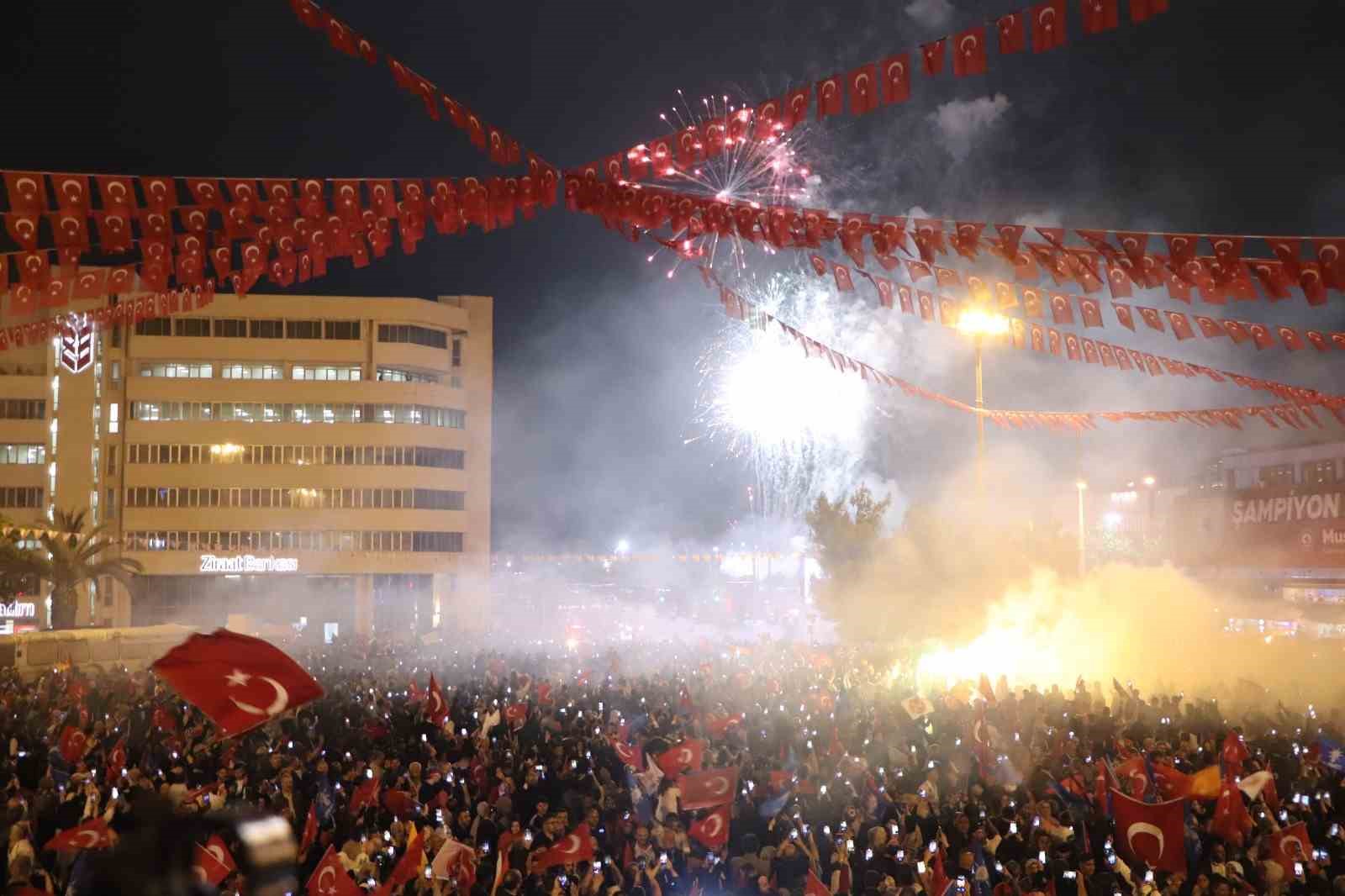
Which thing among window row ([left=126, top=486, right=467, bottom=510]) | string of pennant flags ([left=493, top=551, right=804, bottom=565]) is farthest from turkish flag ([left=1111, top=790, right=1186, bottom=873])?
string of pennant flags ([left=493, top=551, right=804, bottom=565])

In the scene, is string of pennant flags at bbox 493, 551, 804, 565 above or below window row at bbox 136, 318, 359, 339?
below

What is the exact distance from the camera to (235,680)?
8961 millimetres

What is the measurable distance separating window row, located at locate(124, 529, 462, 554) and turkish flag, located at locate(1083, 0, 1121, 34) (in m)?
52.0

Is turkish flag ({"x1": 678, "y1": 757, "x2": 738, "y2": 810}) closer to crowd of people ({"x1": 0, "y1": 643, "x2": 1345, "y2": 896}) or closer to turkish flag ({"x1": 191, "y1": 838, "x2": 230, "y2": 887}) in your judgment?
crowd of people ({"x1": 0, "y1": 643, "x2": 1345, "y2": 896})

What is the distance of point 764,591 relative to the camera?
3275 inches

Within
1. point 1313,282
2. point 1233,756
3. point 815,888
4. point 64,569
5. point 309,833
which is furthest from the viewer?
point 64,569

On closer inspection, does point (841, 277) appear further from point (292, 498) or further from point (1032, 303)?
point (292, 498)

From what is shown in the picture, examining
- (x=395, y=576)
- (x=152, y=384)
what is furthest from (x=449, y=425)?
(x=152, y=384)

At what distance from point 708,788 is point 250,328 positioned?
1932 inches

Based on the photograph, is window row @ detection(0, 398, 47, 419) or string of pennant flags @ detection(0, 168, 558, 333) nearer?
string of pennant flags @ detection(0, 168, 558, 333)

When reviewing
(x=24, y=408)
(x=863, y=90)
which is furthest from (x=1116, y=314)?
(x=24, y=408)

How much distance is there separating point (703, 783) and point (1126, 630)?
23745mm

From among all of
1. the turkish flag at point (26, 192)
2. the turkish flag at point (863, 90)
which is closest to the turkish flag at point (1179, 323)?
the turkish flag at point (863, 90)

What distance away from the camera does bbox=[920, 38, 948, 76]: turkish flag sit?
9938mm
